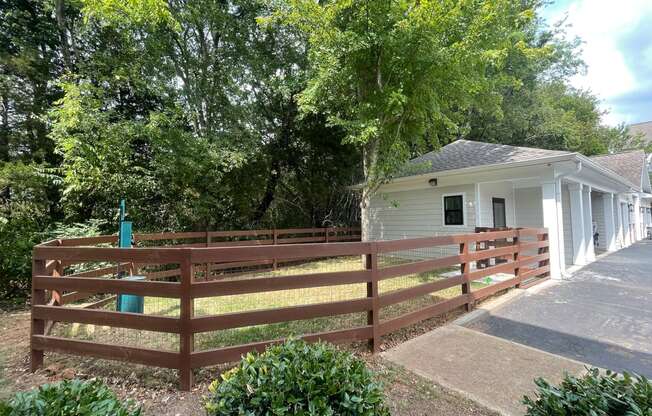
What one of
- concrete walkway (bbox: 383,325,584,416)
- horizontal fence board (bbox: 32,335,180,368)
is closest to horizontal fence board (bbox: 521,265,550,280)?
concrete walkway (bbox: 383,325,584,416)

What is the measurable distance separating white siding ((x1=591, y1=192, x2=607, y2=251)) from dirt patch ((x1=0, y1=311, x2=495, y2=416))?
13929mm

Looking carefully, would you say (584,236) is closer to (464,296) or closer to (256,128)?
(464,296)

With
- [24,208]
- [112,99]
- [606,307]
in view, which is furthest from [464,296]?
[112,99]

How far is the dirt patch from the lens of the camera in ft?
7.54

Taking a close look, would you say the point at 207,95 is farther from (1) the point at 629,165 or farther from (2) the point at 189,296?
(1) the point at 629,165

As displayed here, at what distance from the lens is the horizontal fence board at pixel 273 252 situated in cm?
260

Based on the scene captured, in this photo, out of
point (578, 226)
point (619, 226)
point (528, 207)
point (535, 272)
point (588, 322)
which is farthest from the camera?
point (619, 226)

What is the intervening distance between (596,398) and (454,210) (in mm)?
8366

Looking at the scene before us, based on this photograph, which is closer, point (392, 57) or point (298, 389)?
point (298, 389)

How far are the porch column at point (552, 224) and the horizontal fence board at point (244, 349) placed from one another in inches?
239

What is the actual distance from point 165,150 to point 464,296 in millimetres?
7516

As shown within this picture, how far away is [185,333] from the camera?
2.51m

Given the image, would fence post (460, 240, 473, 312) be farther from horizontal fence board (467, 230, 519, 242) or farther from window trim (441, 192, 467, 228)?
window trim (441, 192, 467, 228)

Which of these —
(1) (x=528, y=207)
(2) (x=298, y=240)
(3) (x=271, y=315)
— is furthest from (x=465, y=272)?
(1) (x=528, y=207)
